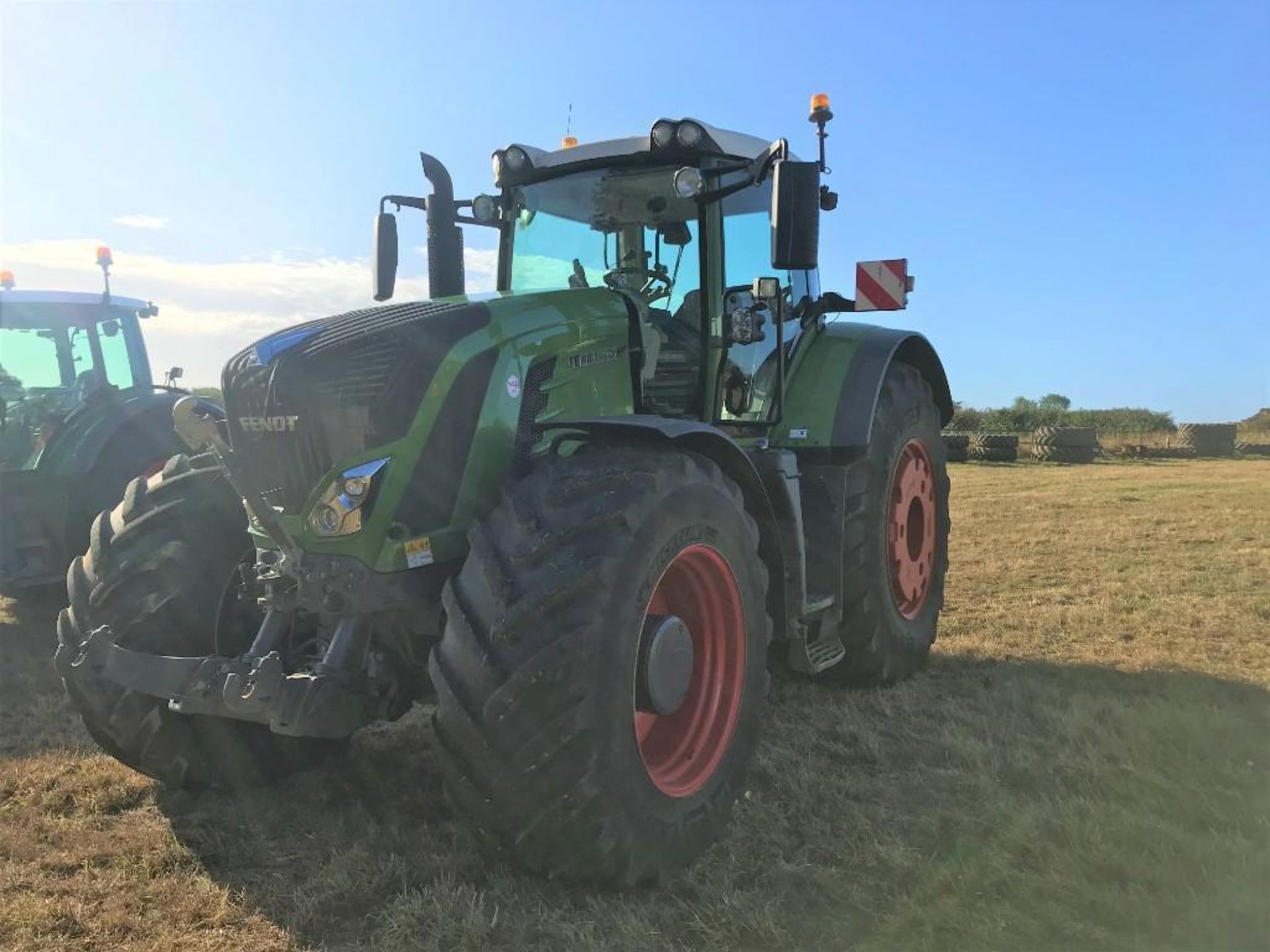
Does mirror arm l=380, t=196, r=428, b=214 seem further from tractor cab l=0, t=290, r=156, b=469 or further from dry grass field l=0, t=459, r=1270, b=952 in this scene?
tractor cab l=0, t=290, r=156, b=469

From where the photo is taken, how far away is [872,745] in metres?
3.76

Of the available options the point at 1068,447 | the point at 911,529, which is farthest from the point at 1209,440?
the point at 911,529

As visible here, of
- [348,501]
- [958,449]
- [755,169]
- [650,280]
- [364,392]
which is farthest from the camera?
[958,449]

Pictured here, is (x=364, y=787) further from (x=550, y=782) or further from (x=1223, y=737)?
(x=1223, y=737)

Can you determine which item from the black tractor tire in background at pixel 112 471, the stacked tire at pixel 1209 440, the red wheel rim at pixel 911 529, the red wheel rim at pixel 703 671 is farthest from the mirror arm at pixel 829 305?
the stacked tire at pixel 1209 440

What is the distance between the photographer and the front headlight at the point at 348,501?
8.75 ft

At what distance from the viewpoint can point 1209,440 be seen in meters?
27.7

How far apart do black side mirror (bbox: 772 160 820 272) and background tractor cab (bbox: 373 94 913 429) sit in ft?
1.38

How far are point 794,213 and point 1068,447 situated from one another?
2438 centimetres

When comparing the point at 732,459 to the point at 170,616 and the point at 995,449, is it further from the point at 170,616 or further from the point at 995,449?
the point at 995,449

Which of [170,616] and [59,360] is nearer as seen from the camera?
[170,616]

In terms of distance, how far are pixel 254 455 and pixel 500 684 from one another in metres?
1.17

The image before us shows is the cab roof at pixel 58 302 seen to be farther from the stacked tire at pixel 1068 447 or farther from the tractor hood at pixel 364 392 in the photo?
the stacked tire at pixel 1068 447

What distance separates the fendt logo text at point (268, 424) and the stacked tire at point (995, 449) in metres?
24.5
